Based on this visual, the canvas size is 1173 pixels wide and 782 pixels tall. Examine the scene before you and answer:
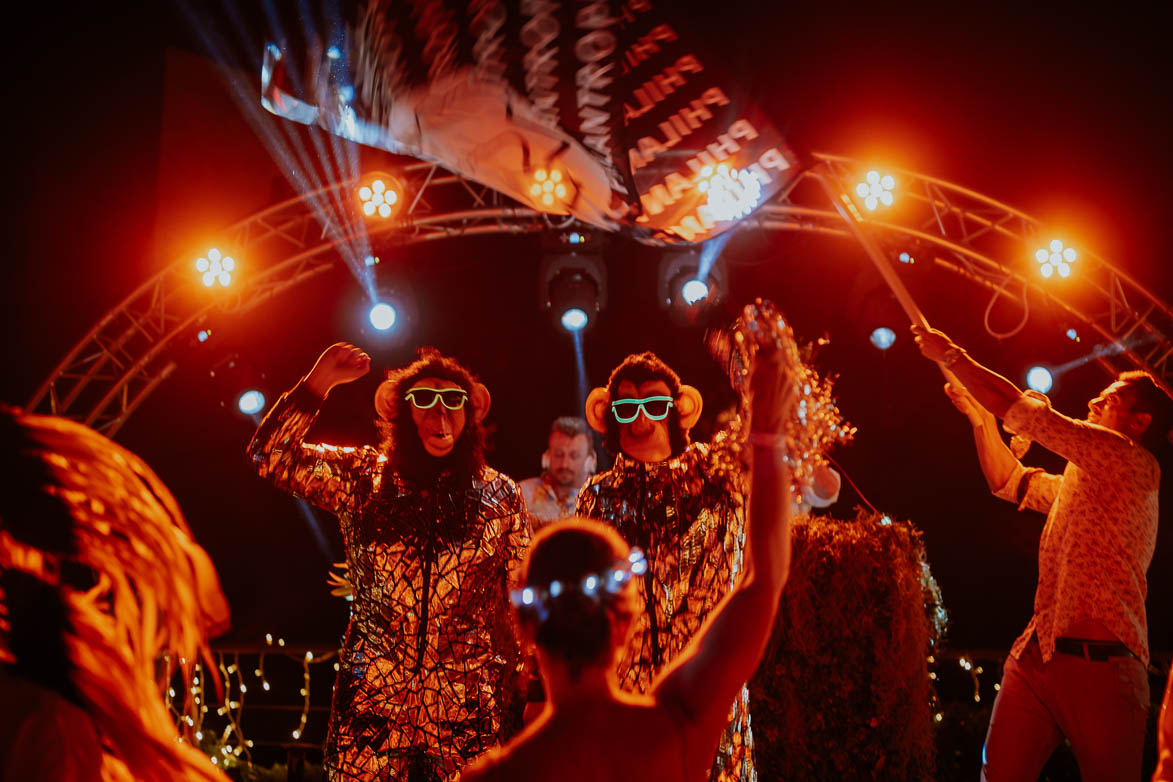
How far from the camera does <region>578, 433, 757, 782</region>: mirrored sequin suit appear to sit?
330cm

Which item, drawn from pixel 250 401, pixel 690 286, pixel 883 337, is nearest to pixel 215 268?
pixel 250 401

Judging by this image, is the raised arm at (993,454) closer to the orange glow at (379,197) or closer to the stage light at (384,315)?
the orange glow at (379,197)

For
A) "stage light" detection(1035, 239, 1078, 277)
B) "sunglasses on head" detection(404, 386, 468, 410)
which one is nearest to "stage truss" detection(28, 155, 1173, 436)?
"stage light" detection(1035, 239, 1078, 277)

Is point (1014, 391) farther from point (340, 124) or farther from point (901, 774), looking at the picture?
point (340, 124)

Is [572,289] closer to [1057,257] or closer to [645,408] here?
[1057,257]

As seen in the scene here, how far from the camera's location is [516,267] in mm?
9914

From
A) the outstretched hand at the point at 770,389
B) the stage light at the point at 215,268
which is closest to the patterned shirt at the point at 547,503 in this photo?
the stage light at the point at 215,268

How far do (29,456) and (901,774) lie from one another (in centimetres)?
427

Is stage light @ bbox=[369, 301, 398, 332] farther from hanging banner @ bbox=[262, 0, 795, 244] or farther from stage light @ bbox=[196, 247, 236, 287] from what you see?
hanging banner @ bbox=[262, 0, 795, 244]

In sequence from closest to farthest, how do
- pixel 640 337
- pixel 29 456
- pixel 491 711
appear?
1. pixel 29 456
2. pixel 491 711
3. pixel 640 337

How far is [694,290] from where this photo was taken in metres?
8.51

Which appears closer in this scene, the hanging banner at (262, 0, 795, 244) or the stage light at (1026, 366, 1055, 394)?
the hanging banner at (262, 0, 795, 244)

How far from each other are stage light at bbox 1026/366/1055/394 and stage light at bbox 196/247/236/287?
6.71 meters

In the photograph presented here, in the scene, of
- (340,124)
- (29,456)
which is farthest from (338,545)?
(29,456)
